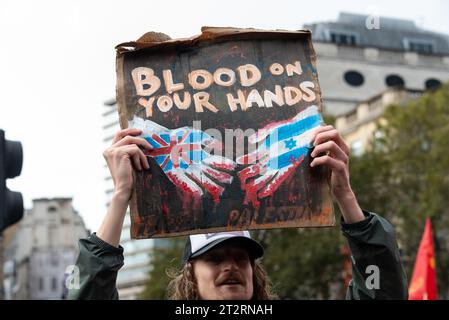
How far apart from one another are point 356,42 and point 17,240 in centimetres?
4941

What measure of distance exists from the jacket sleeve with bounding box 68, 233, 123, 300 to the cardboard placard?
0.36 meters

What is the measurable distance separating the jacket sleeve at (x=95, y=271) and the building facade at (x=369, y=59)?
55679 mm

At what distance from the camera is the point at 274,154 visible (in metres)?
5.07

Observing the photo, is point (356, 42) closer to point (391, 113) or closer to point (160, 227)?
point (391, 113)

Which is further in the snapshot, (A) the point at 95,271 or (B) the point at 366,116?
(B) the point at 366,116

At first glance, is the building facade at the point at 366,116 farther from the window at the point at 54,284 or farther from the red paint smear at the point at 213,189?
the window at the point at 54,284

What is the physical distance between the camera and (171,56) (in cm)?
524

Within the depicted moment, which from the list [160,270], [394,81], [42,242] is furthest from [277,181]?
[42,242]

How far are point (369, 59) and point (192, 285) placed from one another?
61.6 m

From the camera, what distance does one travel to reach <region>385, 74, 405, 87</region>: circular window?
6625 cm

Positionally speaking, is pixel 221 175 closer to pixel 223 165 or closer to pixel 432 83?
pixel 223 165

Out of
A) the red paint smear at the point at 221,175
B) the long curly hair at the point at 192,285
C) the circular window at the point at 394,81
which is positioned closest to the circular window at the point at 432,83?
the circular window at the point at 394,81

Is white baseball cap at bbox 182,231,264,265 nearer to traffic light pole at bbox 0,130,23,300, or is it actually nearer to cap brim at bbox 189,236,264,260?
cap brim at bbox 189,236,264,260

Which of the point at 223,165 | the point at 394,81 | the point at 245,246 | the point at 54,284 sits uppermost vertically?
the point at 394,81
